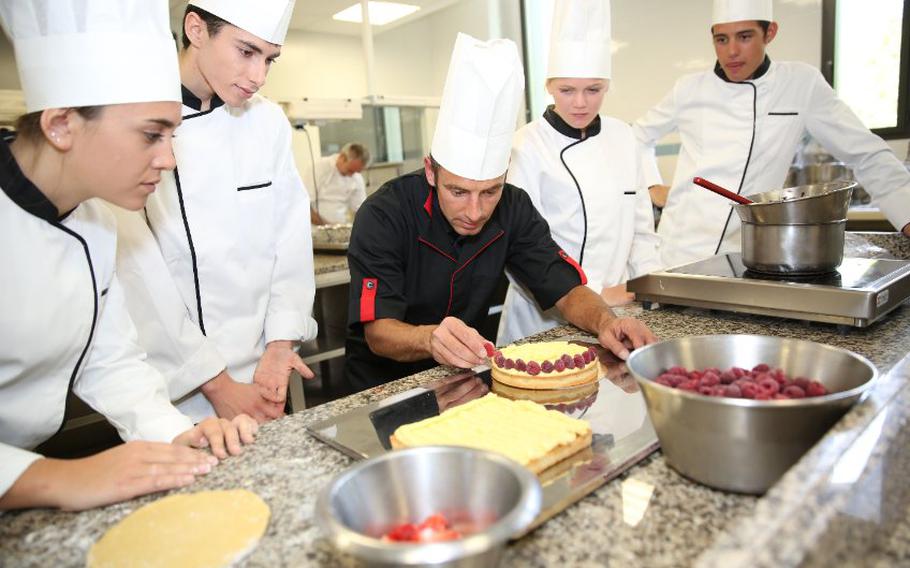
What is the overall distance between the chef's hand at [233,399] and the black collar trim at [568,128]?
1368 mm

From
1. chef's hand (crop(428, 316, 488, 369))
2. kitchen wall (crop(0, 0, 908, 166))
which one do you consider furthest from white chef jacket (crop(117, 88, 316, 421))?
kitchen wall (crop(0, 0, 908, 166))

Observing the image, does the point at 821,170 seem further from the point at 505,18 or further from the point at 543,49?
the point at 505,18

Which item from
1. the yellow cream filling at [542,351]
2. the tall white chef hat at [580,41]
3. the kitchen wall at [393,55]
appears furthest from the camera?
the kitchen wall at [393,55]

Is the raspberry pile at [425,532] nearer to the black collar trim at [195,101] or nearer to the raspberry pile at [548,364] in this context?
the raspberry pile at [548,364]

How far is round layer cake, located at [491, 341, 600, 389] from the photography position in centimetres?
125

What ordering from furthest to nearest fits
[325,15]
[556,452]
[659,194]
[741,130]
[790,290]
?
[325,15] → [659,194] → [741,130] → [790,290] → [556,452]

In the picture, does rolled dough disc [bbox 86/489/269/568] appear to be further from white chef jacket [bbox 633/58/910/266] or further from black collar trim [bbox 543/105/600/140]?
white chef jacket [bbox 633/58/910/266]

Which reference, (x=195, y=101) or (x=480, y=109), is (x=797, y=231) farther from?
(x=195, y=101)

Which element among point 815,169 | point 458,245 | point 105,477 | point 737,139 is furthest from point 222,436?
point 815,169

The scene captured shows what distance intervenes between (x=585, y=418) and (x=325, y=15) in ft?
20.9

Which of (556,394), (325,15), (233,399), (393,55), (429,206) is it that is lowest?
(233,399)

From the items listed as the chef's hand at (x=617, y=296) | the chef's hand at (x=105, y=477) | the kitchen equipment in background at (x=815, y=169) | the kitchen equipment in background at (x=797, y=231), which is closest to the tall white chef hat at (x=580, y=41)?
the chef's hand at (x=617, y=296)

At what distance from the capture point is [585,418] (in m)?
1.11

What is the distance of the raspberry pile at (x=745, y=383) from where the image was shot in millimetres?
847
